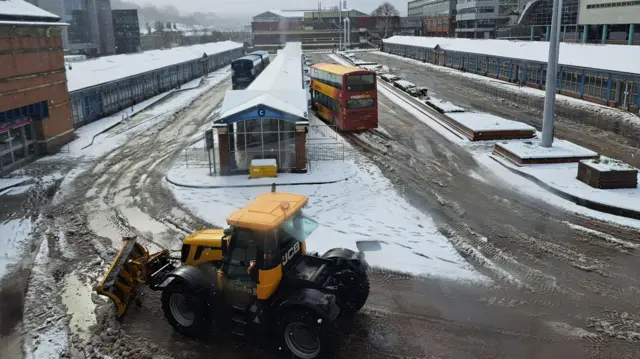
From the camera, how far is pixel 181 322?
991cm

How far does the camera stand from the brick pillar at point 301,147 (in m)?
22.1

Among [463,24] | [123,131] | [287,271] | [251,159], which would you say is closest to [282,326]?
[287,271]

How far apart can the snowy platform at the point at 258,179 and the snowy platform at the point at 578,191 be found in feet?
24.7

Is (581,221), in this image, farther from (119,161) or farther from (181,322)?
(119,161)

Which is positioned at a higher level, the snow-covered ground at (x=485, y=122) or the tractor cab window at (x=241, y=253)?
the tractor cab window at (x=241, y=253)

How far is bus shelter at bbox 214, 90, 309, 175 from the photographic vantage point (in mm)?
21828

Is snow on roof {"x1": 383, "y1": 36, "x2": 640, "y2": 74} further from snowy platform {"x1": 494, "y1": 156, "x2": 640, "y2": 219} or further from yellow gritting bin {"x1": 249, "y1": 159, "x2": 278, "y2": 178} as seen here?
yellow gritting bin {"x1": 249, "y1": 159, "x2": 278, "y2": 178}

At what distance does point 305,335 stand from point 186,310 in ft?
8.56

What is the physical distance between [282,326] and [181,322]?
7.85 feet

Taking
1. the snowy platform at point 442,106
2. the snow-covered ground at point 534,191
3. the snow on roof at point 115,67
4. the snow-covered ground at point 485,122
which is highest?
the snow on roof at point 115,67

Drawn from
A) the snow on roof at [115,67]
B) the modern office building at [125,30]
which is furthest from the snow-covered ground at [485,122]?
the modern office building at [125,30]

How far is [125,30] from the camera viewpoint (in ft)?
346

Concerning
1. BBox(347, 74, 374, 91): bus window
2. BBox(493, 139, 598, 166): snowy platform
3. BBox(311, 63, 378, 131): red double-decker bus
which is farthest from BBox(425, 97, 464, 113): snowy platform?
BBox(493, 139, 598, 166): snowy platform

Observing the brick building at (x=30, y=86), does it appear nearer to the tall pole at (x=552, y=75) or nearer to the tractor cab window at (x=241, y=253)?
the tractor cab window at (x=241, y=253)
